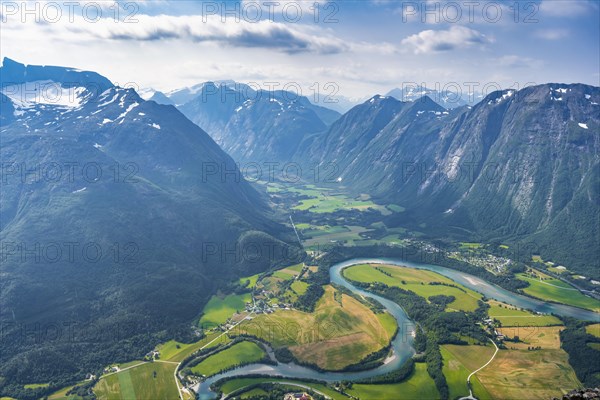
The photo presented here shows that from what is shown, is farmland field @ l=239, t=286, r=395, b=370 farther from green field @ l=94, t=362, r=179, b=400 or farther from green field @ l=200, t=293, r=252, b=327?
green field @ l=94, t=362, r=179, b=400

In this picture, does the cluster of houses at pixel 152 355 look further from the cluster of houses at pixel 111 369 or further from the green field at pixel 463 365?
the green field at pixel 463 365

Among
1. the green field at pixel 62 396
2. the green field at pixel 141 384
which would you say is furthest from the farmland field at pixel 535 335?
the green field at pixel 62 396

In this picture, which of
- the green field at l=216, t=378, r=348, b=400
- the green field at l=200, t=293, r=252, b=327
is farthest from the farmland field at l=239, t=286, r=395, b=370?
the green field at l=200, t=293, r=252, b=327

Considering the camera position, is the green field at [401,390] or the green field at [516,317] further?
the green field at [516,317]

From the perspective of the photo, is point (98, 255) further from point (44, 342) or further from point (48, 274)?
point (44, 342)

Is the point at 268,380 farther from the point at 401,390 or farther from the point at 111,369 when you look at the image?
the point at 111,369
